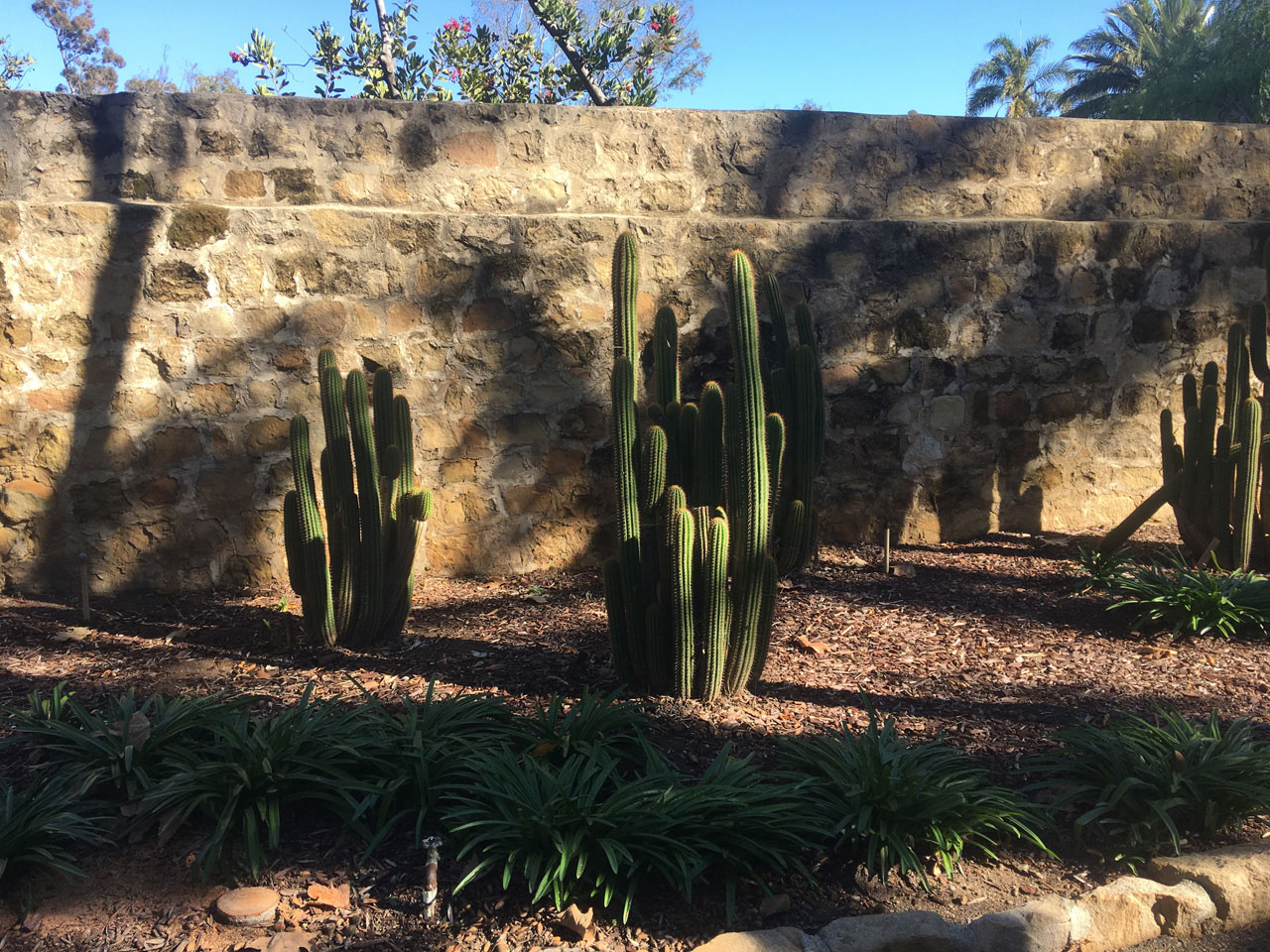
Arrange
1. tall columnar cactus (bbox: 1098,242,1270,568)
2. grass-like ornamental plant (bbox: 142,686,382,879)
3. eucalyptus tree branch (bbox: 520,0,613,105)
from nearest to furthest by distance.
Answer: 1. grass-like ornamental plant (bbox: 142,686,382,879)
2. tall columnar cactus (bbox: 1098,242,1270,568)
3. eucalyptus tree branch (bbox: 520,0,613,105)

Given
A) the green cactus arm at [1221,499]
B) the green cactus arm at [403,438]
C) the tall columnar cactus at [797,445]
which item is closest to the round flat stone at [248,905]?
the green cactus arm at [403,438]

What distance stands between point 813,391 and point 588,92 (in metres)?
8.27

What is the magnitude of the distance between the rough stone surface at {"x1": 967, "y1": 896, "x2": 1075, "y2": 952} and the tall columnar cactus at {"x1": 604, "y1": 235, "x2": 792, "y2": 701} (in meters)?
1.22

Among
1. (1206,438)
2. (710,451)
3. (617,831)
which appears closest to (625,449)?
(710,451)

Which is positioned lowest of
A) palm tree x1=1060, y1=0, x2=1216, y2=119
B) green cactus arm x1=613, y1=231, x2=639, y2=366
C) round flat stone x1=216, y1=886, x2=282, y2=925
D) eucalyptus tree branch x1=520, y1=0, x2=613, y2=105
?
round flat stone x1=216, y1=886, x2=282, y2=925

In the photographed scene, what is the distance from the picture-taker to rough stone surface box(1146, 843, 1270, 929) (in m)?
2.48

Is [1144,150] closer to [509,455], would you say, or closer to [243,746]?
[509,455]

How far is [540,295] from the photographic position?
497 centimetres

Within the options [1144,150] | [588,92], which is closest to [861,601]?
[1144,150]

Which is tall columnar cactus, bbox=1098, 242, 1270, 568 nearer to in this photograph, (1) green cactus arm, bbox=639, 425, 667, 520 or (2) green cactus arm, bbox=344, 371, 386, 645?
(1) green cactus arm, bbox=639, 425, 667, 520

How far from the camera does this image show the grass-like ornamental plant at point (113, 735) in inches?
110

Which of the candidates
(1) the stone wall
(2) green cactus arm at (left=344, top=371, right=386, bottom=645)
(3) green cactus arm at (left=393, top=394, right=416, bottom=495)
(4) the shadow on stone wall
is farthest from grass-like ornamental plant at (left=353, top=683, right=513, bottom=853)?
(4) the shadow on stone wall

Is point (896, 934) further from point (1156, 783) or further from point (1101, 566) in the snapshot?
point (1101, 566)

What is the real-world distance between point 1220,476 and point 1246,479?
0.11 metres
